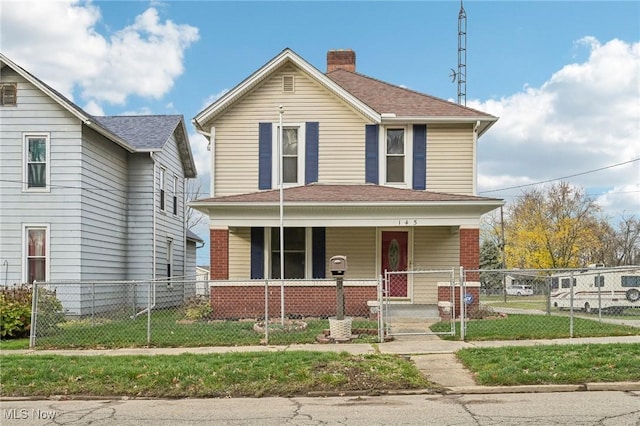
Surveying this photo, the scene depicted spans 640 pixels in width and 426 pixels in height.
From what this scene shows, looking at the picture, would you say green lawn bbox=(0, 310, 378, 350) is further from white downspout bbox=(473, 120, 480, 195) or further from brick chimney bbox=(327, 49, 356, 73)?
A: brick chimney bbox=(327, 49, 356, 73)

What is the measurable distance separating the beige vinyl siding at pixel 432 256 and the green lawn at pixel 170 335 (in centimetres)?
352

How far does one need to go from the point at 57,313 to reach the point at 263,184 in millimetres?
6751

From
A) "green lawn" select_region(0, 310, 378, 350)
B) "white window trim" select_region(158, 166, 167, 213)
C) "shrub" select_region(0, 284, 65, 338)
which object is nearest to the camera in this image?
"green lawn" select_region(0, 310, 378, 350)

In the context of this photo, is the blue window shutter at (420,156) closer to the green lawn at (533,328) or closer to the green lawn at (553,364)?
the green lawn at (533,328)

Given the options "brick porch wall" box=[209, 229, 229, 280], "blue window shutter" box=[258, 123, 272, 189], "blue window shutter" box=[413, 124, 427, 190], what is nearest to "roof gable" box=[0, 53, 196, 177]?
"blue window shutter" box=[258, 123, 272, 189]

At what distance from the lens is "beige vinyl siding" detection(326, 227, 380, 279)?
16969 mm

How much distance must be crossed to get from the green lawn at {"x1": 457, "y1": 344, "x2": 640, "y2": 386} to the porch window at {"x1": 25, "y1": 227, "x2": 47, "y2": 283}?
12621 millimetres

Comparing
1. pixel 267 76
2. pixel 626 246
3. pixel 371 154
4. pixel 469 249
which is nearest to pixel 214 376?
pixel 469 249

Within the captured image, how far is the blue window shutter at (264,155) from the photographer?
1727cm

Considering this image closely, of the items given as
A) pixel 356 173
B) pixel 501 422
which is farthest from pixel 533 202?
pixel 501 422

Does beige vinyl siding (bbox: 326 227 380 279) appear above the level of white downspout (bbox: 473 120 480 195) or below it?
below

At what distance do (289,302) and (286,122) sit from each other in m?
5.62

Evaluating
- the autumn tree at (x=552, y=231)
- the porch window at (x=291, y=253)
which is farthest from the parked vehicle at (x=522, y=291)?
the autumn tree at (x=552, y=231)

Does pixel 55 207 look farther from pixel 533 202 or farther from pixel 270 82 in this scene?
pixel 533 202
